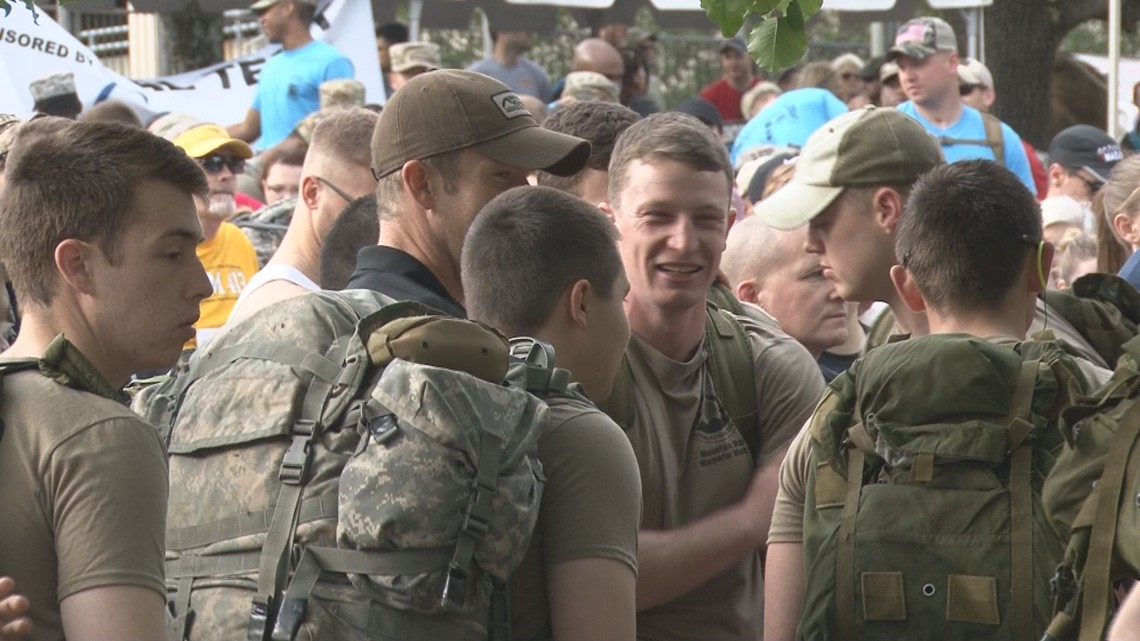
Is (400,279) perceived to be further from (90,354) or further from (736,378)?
(90,354)

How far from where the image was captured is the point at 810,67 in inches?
577

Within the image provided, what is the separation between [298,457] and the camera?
2936 millimetres

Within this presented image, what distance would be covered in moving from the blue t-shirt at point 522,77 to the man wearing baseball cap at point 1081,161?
15.1ft

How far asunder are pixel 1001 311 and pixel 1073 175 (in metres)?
7.33

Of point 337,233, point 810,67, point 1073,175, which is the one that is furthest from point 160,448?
point 810,67

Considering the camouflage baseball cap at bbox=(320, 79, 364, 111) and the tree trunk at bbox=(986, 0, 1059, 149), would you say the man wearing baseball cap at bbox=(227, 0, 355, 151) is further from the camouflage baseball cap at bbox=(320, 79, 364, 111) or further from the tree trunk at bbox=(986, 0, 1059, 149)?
the tree trunk at bbox=(986, 0, 1059, 149)

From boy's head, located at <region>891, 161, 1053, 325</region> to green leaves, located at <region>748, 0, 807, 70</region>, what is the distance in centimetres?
45

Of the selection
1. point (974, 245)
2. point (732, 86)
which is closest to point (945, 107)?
point (732, 86)

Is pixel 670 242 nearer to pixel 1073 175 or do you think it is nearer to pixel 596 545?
pixel 596 545

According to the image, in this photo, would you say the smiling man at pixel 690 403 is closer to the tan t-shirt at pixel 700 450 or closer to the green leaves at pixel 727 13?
the tan t-shirt at pixel 700 450

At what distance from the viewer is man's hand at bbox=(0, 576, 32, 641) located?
2515 mm

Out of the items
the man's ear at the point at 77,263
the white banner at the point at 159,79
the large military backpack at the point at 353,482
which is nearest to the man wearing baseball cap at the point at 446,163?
the large military backpack at the point at 353,482

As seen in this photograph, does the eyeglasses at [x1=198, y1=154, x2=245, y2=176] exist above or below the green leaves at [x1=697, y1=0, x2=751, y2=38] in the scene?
below

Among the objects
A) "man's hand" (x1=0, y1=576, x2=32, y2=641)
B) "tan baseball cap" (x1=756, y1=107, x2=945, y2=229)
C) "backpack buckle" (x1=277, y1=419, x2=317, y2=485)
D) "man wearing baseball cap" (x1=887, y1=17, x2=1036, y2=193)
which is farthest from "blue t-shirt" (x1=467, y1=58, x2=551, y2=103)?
"man's hand" (x1=0, y1=576, x2=32, y2=641)
